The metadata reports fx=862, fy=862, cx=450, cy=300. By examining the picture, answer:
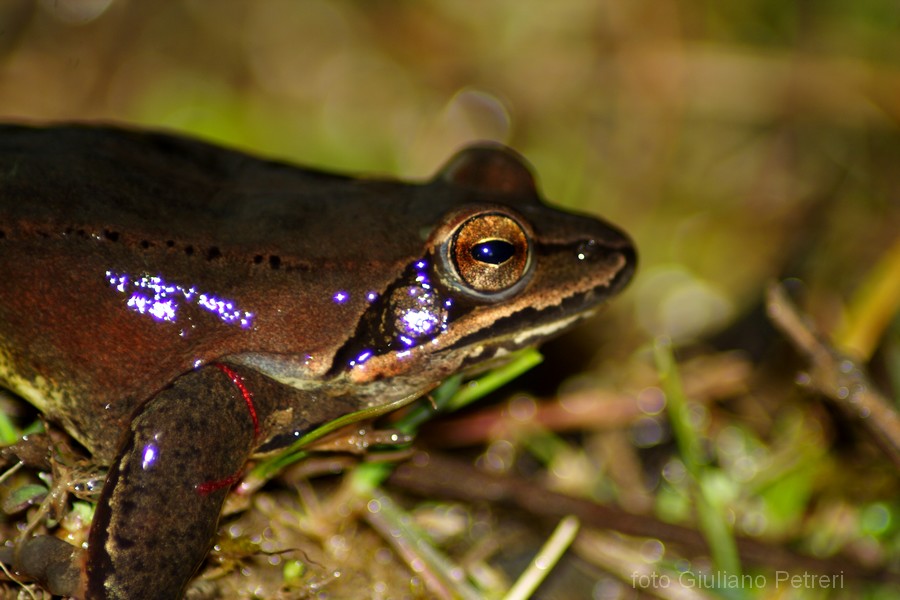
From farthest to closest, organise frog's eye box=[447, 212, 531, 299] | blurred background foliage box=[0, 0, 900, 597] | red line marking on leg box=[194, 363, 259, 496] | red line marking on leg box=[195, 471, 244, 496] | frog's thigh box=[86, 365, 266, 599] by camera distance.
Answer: blurred background foliage box=[0, 0, 900, 597], frog's eye box=[447, 212, 531, 299], red line marking on leg box=[194, 363, 259, 496], red line marking on leg box=[195, 471, 244, 496], frog's thigh box=[86, 365, 266, 599]

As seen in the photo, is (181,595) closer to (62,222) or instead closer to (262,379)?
(262,379)

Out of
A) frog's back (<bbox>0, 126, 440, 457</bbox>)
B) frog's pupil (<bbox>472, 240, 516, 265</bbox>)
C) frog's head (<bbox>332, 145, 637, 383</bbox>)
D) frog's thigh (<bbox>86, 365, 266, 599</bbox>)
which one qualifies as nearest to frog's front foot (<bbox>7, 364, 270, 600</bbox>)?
frog's thigh (<bbox>86, 365, 266, 599</bbox>)

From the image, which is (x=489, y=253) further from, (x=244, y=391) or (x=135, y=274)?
(x=135, y=274)

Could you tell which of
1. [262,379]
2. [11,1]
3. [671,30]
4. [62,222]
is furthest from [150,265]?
[671,30]

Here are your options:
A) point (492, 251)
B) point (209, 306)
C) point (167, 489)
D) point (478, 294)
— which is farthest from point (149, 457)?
point (492, 251)

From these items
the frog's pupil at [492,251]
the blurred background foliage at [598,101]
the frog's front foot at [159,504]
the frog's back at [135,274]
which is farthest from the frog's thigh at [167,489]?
the blurred background foliage at [598,101]

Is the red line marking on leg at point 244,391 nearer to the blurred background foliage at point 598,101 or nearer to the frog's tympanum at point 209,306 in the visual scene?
the frog's tympanum at point 209,306

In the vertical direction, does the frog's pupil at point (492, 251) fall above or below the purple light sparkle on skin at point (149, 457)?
above

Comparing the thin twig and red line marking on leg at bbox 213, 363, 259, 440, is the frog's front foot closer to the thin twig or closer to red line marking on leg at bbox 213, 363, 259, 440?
red line marking on leg at bbox 213, 363, 259, 440
